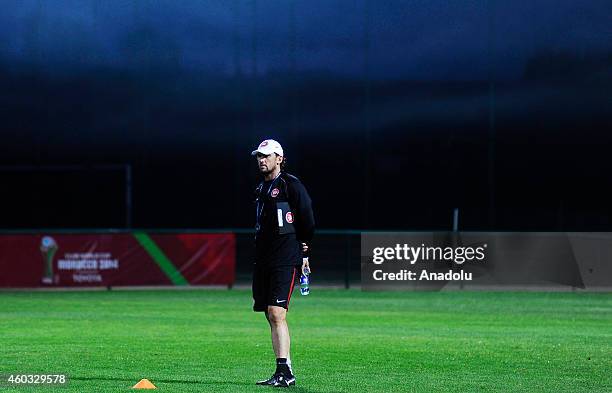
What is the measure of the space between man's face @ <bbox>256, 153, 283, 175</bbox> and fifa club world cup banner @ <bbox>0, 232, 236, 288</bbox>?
17.2m

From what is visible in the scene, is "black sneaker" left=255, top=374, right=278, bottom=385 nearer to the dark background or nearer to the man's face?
the man's face

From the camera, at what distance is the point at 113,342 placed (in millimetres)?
15438

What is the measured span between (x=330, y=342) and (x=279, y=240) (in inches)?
195

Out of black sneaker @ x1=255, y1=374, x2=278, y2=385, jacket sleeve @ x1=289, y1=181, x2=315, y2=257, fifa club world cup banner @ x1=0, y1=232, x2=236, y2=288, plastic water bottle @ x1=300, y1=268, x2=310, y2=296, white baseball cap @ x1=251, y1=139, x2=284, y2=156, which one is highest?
white baseball cap @ x1=251, y1=139, x2=284, y2=156

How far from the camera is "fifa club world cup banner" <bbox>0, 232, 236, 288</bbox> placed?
1083 inches

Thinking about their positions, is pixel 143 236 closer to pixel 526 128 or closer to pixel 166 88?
pixel 166 88

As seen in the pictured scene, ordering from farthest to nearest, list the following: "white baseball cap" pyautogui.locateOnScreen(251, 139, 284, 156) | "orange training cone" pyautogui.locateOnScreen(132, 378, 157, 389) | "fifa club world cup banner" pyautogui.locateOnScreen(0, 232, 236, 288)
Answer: "fifa club world cup banner" pyautogui.locateOnScreen(0, 232, 236, 288) < "white baseball cap" pyautogui.locateOnScreen(251, 139, 284, 156) < "orange training cone" pyautogui.locateOnScreen(132, 378, 157, 389)

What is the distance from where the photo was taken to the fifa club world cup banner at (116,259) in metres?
27.5

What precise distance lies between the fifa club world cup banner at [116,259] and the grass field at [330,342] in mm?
1676

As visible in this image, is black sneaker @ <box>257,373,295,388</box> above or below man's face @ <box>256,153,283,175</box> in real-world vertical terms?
below

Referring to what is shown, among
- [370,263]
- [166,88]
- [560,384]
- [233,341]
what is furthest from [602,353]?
[166,88]

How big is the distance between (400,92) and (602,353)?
22.4 m

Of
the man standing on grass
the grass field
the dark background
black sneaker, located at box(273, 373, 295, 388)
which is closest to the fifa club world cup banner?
the grass field

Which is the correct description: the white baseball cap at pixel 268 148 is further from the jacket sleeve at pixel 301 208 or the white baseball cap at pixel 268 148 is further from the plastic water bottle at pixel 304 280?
the plastic water bottle at pixel 304 280
